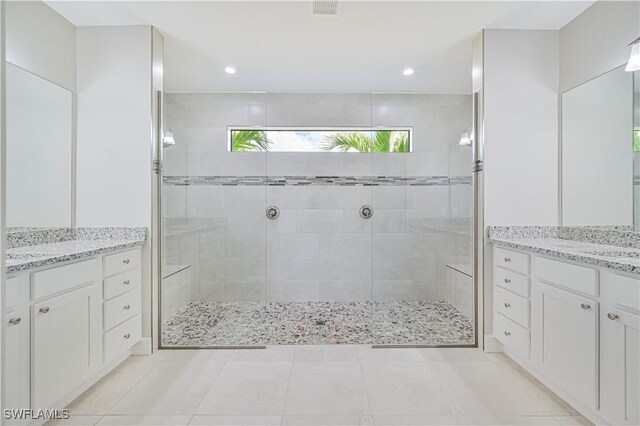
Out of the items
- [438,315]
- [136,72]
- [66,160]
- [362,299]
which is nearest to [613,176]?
[438,315]

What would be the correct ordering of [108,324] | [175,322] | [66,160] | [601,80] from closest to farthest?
[108,324]
[601,80]
[66,160]
[175,322]

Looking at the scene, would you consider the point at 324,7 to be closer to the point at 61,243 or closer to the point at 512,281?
the point at 512,281

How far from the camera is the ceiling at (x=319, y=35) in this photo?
2.21 m

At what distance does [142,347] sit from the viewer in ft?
8.05

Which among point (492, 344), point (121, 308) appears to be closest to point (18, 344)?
point (121, 308)

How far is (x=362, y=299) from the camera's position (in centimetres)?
365

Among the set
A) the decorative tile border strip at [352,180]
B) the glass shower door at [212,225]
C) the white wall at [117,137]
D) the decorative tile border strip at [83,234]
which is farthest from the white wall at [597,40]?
the decorative tile border strip at [83,234]

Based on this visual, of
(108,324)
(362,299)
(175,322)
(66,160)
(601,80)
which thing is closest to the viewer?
(108,324)

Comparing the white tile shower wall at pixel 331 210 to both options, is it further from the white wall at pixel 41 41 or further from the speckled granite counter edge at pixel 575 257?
the white wall at pixel 41 41

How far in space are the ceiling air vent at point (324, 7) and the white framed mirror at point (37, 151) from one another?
1.94 meters

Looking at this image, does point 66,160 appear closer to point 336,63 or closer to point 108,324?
point 108,324

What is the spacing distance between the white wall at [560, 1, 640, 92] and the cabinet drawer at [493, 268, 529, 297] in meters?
1.50

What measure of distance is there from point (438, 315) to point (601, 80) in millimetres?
2223

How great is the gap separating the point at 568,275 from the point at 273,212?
2.68 m
